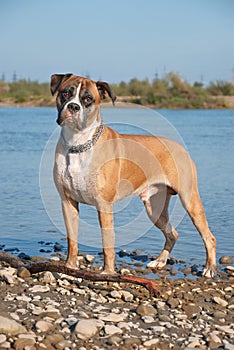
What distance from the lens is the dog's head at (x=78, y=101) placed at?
6.41 m

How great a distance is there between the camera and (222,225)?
9.84m

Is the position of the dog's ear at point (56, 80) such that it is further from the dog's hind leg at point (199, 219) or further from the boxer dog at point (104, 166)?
the dog's hind leg at point (199, 219)

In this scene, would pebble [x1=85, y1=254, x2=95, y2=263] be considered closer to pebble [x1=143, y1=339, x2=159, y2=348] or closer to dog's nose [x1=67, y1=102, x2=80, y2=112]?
dog's nose [x1=67, y1=102, x2=80, y2=112]

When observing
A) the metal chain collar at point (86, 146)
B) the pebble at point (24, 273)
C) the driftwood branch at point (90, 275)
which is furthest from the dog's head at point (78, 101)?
the pebble at point (24, 273)

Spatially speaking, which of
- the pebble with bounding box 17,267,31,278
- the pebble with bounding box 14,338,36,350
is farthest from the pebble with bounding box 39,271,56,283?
the pebble with bounding box 14,338,36,350

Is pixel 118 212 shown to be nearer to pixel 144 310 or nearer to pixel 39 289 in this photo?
pixel 39 289

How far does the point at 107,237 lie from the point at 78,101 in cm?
143

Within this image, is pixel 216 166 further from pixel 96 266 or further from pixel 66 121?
pixel 66 121

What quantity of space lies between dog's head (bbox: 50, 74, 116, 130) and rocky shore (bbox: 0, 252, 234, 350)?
1.50 meters

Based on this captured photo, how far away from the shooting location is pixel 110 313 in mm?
5559

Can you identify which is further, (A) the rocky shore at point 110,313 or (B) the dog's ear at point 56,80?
(B) the dog's ear at point 56,80

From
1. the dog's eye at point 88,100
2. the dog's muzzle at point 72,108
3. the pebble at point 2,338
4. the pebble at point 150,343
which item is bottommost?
the pebble at point 150,343

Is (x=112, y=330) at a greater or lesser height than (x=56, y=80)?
lesser

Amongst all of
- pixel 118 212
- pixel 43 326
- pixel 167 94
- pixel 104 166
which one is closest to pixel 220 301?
pixel 104 166
